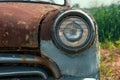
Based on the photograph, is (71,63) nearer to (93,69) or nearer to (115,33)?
(93,69)

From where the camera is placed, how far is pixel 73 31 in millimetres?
3484

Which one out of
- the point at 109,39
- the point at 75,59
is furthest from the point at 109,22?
the point at 75,59

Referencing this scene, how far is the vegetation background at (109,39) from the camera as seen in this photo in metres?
7.05

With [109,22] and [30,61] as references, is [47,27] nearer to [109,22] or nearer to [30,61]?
[30,61]

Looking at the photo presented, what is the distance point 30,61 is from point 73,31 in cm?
42

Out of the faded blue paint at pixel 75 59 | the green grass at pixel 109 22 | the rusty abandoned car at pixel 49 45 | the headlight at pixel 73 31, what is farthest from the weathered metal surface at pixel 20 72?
the green grass at pixel 109 22

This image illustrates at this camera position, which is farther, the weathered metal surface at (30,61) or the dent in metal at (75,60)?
the dent in metal at (75,60)

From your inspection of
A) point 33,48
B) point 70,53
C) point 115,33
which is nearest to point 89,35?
point 70,53

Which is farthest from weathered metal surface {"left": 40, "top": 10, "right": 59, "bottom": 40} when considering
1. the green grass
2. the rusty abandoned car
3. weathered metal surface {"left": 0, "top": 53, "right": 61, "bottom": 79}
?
the green grass

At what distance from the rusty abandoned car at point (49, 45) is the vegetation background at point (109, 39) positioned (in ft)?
6.16

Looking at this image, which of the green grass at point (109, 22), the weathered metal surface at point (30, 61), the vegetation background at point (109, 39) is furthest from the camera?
the green grass at point (109, 22)

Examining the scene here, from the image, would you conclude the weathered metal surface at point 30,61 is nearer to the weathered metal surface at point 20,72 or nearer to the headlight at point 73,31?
the weathered metal surface at point 20,72

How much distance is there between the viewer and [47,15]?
3.62 metres

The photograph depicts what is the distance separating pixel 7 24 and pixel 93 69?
799mm
